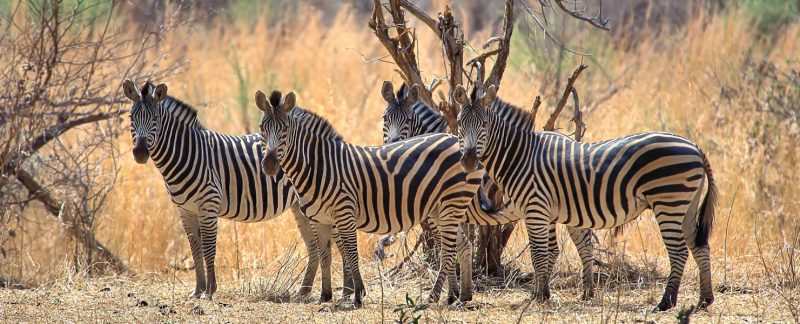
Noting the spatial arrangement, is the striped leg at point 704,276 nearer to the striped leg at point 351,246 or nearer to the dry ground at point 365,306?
the dry ground at point 365,306

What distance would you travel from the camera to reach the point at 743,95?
38.9 feet

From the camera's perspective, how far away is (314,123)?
705 cm

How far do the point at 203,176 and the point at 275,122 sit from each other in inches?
47.0

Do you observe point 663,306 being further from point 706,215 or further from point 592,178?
point 592,178

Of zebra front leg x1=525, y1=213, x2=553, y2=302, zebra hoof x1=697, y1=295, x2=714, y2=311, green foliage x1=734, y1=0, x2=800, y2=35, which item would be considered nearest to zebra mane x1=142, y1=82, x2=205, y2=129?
zebra front leg x1=525, y1=213, x2=553, y2=302

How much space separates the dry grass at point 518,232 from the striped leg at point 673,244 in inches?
10.7

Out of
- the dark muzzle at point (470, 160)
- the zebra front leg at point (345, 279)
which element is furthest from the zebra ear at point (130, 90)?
the dark muzzle at point (470, 160)

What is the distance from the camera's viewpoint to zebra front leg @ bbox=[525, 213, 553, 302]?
682 centimetres

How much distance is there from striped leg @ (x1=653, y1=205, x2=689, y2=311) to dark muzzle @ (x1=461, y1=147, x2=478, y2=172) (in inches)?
49.7

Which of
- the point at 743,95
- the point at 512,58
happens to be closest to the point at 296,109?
the point at 743,95

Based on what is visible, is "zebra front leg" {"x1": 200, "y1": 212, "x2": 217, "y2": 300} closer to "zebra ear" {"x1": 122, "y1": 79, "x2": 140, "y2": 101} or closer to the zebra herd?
the zebra herd

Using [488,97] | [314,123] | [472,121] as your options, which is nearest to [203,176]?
[314,123]

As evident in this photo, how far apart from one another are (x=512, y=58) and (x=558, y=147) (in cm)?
883

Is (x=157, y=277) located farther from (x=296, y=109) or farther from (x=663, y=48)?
(x=663, y=48)
